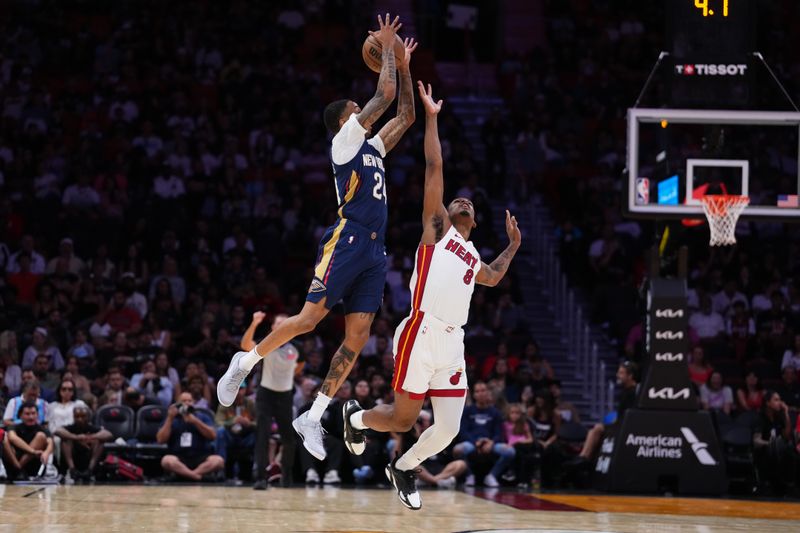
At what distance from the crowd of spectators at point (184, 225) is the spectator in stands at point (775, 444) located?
280 cm

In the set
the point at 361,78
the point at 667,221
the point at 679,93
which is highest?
the point at 361,78

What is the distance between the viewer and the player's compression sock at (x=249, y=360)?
9422 mm

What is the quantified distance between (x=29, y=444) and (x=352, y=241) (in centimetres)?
751

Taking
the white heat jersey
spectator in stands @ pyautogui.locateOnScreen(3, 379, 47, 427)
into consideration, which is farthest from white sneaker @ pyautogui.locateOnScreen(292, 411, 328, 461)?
spectator in stands @ pyautogui.locateOnScreen(3, 379, 47, 427)

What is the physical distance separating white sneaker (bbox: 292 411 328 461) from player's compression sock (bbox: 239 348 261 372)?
0.57m

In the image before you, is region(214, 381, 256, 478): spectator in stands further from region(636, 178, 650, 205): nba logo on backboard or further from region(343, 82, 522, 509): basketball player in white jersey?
region(343, 82, 522, 509): basketball player in white jersey

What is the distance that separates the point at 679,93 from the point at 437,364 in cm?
657

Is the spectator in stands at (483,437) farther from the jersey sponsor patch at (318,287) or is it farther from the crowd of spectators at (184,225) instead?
the jersey sponsor patch at (318,287)

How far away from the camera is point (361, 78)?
76.9 ft

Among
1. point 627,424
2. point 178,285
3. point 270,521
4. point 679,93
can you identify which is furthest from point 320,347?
point 270,521

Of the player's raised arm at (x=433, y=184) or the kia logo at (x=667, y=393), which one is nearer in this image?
the player's raised arm at (x=433, y=184)

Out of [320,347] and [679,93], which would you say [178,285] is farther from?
[679,93]

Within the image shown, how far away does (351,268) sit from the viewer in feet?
30.0

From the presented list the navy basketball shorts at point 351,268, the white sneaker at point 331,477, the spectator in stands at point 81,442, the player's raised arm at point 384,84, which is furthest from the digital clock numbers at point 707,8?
the spectator in stands at point 81,442
